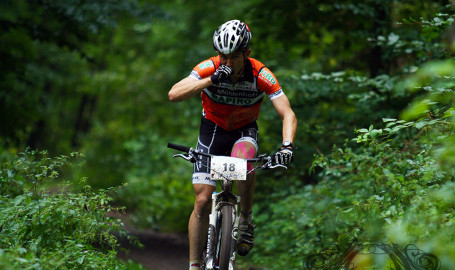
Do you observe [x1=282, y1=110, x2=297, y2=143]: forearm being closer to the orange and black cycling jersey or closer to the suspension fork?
the orange and black cycling jersey

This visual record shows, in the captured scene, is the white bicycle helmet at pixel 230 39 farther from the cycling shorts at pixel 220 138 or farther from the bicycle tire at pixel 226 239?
the bicycle tire at pixel 226 239

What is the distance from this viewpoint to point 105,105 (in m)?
26.0

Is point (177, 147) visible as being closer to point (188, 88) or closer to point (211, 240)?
point (188, 88)

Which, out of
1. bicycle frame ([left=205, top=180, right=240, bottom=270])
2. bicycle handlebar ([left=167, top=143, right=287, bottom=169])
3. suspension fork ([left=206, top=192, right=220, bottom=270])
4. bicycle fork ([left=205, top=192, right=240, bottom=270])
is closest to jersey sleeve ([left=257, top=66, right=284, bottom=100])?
bicycle handlebar ([left=167, top=143, right=287, bottom=169])

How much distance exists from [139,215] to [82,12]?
392 centimetres

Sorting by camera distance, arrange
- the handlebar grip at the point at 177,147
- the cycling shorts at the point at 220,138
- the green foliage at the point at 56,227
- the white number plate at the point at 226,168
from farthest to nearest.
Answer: the cycling shorts at the point at 220,138 < the white number plate at the point at 226,168 < the handlebar grip at the point at 177,147 < the green foliage at the point at 56,227

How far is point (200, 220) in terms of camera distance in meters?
4.45

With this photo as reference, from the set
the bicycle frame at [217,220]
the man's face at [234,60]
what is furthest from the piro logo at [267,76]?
the bicycle frame at [217,220]

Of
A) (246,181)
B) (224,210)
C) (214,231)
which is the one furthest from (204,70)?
(214,231)

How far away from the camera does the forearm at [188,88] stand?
13.8ft

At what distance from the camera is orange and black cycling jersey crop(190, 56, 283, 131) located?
4590mm

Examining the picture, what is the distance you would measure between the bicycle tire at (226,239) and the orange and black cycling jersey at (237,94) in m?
1.08

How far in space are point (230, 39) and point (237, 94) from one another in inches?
24.9

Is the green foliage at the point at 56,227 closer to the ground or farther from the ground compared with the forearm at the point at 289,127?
closer to the ground
